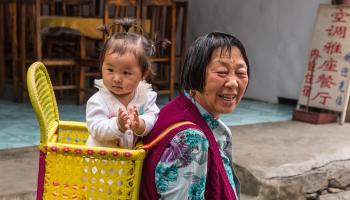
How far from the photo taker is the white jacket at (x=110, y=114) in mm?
1995

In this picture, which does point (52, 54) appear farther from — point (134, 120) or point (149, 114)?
point (134, 120)

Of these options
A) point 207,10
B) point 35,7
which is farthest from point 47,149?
point 207,10

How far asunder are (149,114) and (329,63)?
160 inches

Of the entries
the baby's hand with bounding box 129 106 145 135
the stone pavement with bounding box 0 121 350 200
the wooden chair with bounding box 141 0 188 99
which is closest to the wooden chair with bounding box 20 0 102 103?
the wooden chair with bounding box 141 0 188 99

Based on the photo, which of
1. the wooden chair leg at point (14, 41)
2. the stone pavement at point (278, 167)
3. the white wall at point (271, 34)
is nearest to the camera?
the stone pavement at point (278, 167)

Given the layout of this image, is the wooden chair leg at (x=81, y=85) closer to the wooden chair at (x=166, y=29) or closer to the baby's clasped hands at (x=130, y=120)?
the wooden chair at (x=166, y=29)

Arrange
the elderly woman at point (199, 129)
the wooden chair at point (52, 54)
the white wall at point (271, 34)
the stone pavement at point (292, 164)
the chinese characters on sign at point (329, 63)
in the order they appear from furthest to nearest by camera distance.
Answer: the white wall at point (271, 34) → the wooden chair at point (52, 54) → the chinese characters on sign at point (329, 63) → the stone pavement at point (292, 164) → the elderly woman at point (199, 129)

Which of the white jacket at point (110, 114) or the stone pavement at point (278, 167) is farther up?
the white jacket at point (110, 114)

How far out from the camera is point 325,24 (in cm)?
582

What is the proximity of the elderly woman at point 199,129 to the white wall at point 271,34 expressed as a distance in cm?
475

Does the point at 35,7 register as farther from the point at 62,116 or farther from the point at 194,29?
the point at 194,29

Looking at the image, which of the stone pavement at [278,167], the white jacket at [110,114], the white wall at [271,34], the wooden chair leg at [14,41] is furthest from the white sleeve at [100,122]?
the white wall at [271,34]

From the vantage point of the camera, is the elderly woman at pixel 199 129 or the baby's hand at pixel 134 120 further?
the baby's hand at pixel 134 120

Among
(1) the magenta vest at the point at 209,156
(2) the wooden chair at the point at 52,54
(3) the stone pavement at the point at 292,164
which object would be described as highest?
(1) the magenta vest at the point at 209,156
